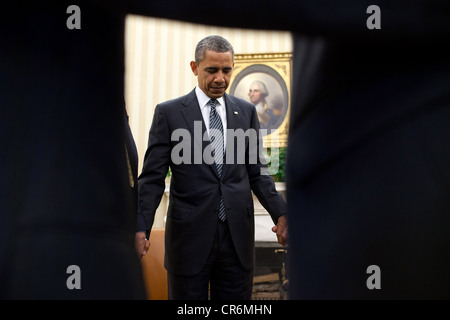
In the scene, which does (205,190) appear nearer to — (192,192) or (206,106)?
(192,192)

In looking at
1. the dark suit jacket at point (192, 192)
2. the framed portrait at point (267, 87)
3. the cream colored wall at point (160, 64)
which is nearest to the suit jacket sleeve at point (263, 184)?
the dark suit jacket at point (192, 192)

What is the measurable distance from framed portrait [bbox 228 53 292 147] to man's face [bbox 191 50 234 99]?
7.35 ft

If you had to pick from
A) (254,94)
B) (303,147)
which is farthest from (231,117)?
(254,94)

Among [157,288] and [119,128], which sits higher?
[119,128]

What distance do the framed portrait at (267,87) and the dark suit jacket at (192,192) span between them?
223 cm

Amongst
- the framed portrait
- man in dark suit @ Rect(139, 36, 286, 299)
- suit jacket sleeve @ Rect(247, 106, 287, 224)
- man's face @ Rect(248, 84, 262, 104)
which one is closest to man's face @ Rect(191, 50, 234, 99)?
man in dark suit @ Rect(139, 36, 286, 299)

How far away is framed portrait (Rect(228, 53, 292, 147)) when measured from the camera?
10.7ft

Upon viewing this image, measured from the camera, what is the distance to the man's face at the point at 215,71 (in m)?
0.99

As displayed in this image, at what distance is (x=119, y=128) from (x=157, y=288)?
1227 millimetres

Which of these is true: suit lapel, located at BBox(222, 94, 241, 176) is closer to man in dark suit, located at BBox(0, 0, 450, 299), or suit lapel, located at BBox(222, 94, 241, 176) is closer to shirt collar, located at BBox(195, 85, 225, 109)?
shirt collar, located at BBox(195, 85, 225, 109)

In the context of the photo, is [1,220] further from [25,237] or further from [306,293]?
[306,293]

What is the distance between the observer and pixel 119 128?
68 centimetres

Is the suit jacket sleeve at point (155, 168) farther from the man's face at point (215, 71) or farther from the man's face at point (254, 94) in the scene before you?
the man's face at point (254, 94)

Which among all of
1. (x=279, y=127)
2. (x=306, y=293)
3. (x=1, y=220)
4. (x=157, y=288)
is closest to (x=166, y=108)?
(x=1, y=220)
